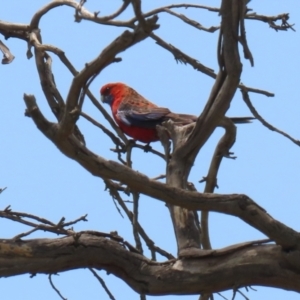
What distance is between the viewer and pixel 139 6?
8.82ft

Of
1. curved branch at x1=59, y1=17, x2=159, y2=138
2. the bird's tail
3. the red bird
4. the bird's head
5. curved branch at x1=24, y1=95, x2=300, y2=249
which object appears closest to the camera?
curved branch at x1=59, y1=17, x2=159, y2=138

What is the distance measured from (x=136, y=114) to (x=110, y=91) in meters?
1.26

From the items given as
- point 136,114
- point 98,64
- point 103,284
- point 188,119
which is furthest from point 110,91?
point 98,64

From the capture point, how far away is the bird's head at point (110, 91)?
8.12 metres

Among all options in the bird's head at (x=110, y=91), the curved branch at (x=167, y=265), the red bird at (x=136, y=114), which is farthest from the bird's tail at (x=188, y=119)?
the curved branch at (x=167, y=265)

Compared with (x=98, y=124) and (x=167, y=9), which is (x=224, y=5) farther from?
(x=98, y=124)

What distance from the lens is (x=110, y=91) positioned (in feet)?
27.0

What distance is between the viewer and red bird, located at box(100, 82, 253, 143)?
6.75 meters

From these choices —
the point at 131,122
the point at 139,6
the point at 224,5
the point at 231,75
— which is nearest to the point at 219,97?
the point at 231,75

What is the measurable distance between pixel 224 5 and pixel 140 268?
1.20m

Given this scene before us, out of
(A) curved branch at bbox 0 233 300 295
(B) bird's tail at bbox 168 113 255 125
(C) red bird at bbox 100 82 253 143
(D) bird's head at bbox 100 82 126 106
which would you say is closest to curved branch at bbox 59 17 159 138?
(A) curved branch at bbox 0 233 300 295

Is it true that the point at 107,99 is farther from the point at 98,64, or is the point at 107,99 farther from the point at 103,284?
the point at 98,64

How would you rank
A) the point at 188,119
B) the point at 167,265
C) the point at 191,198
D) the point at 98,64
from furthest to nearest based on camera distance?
the point at 188,119 → the point at 167,265 → the point at 191,198 → the point at 98,64

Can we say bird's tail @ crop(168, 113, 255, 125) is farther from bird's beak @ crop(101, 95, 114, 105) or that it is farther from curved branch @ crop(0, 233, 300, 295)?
curved branch @ crop(0, 233, 300, 295)
